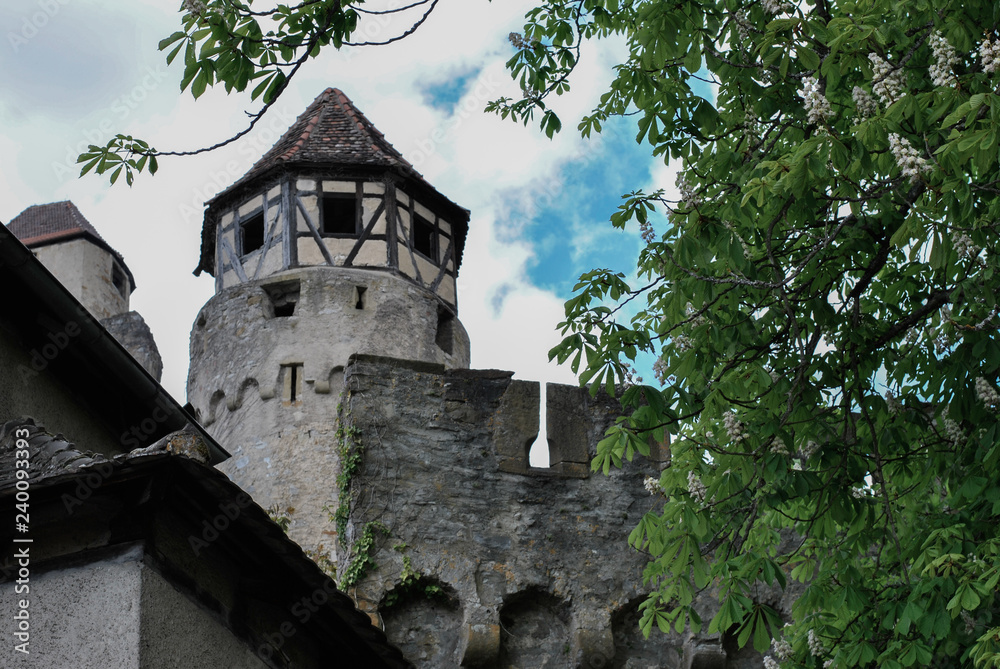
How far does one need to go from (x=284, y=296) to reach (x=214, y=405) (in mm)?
1851

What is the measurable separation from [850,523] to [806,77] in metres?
2.33

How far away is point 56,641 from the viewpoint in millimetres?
Answer: 5004

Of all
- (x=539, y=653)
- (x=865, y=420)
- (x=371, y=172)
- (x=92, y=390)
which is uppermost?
(x=371, y=172)

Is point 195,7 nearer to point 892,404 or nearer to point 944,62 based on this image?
point 944,62

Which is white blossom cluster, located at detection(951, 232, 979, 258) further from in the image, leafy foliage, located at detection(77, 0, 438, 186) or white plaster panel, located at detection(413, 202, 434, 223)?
white plaster panel, located at detection(413, 202, 434, 223)

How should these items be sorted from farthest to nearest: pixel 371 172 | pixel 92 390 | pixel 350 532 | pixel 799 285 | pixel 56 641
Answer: pixel 371 172, pixel 350 532, pixel 92 390, pixel 799 285, pixel 56 641

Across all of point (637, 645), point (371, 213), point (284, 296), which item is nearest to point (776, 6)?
point (637, 645)

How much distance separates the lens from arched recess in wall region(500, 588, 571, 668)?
902 centimetres

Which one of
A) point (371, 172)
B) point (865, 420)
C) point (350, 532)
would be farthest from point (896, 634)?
point (371, 172)

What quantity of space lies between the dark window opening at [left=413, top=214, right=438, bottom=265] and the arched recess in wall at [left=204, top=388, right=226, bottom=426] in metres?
3.93

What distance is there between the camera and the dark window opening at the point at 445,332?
61.5 ft

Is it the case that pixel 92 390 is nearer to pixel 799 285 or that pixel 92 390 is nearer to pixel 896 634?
pixel 799 285

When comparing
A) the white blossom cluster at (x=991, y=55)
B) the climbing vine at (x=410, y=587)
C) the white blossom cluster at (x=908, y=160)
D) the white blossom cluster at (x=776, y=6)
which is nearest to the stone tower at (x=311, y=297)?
the climbing vine at (x=410, y=587)

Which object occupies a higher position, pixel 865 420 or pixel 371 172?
pixel 371 172
